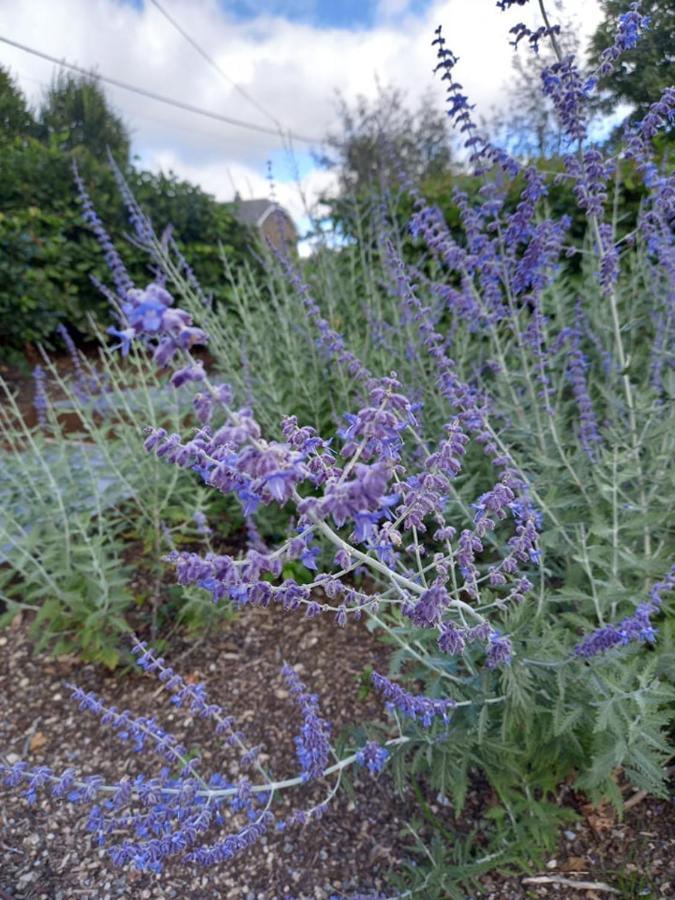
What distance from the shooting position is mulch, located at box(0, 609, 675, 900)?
1937mm

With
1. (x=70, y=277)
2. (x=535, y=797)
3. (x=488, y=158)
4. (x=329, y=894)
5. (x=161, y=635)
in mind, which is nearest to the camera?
(x=329, y=894)

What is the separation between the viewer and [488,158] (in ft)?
7.86

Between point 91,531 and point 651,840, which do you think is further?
point 91,531

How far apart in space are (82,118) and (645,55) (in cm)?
779

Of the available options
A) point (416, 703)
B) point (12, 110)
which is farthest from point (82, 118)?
point (416, 703)

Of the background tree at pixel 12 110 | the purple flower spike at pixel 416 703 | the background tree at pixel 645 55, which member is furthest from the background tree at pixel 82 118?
the purple flower spike at pixel 416 703

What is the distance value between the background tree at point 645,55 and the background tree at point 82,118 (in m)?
5.11

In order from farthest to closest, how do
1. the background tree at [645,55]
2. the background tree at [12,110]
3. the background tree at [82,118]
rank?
1. the background tree at [82,118]
2. the background tree at [12,110]
3. the background tree at [645,55]

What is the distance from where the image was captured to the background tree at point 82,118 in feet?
22.2

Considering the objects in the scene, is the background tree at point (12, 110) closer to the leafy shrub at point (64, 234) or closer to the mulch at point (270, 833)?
the leafy shrub at point (64, 234)

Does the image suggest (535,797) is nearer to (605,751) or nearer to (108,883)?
(605,751)

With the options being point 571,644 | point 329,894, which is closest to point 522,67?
point 571,644

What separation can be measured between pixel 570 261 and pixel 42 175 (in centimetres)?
619

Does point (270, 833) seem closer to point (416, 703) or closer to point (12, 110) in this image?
point (416, 703)
